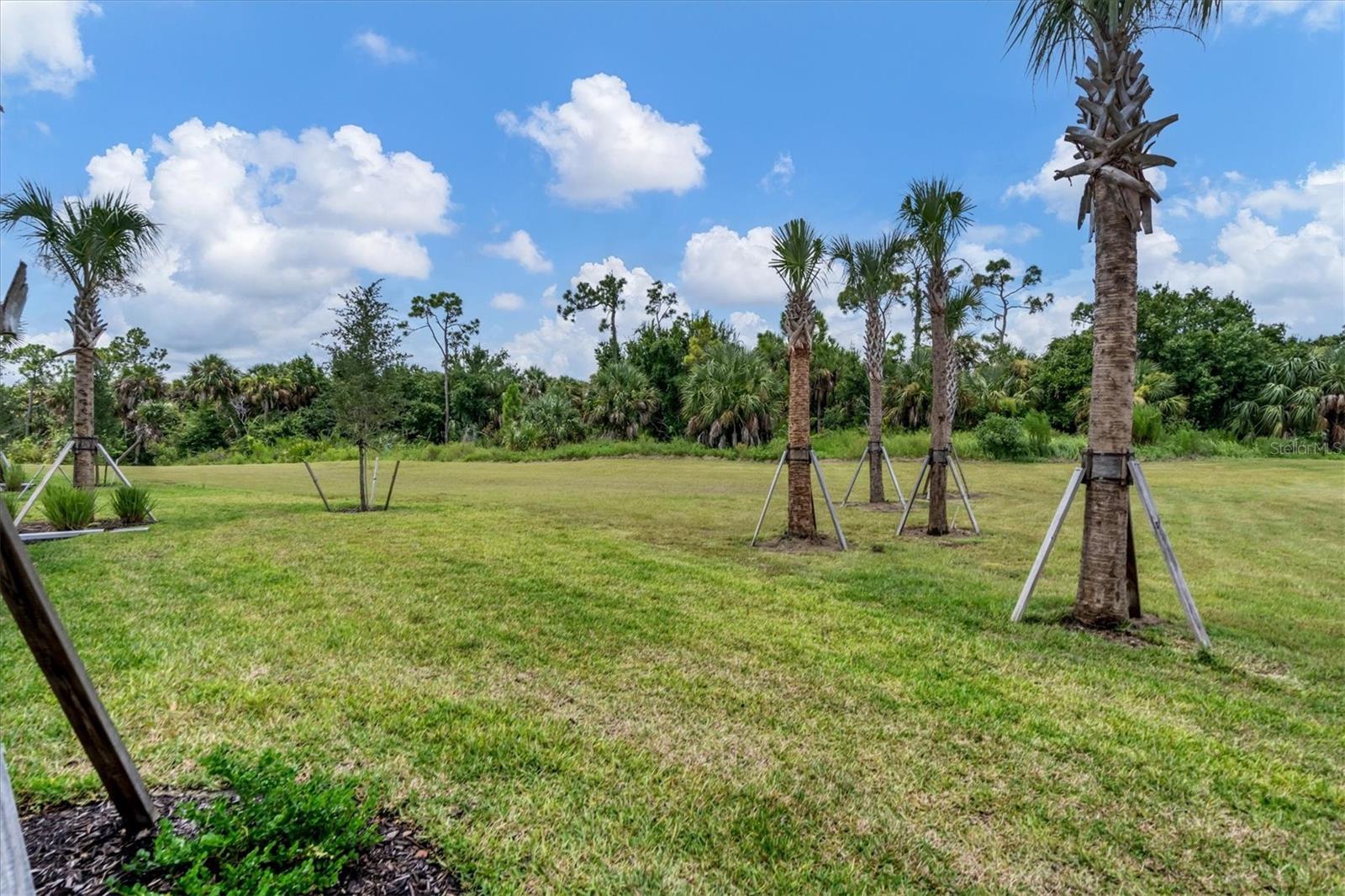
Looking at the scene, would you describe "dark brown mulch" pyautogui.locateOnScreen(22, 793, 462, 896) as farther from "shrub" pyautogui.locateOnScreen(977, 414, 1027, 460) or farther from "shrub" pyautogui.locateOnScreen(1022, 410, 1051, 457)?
"shrub" pyautogui.locateOnScreen(1022, 410, 1051, 457)

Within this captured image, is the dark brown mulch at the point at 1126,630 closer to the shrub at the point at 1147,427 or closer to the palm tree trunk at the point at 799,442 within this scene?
the palm tree trunk at the point at 799,442

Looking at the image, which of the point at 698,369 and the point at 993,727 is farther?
the point at 698,369

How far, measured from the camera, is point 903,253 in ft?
43.4

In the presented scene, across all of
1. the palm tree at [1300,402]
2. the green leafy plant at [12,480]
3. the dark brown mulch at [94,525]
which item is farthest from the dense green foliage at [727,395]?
the dark brown mulch at [94,525]

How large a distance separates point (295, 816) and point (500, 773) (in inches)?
38.2

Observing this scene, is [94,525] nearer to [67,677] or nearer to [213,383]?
[67,677]

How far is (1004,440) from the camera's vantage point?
24.6 m

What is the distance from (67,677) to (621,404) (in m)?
33.9

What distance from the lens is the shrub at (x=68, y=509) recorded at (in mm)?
9711

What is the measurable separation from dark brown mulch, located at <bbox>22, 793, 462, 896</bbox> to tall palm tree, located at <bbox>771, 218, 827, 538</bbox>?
7448 mm

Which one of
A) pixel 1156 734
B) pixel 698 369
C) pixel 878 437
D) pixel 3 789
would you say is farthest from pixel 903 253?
pixel 698 369

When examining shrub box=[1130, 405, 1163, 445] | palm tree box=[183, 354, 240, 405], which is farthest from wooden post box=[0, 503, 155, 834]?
palm tree box=[183, 354, 240, 405]

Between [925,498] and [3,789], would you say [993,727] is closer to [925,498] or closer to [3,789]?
[3,789]

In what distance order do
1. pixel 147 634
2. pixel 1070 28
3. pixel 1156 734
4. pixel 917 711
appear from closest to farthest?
pixel 1156 734 → pixel 917 711 → pixel 147 634 → pixel 1070 28
